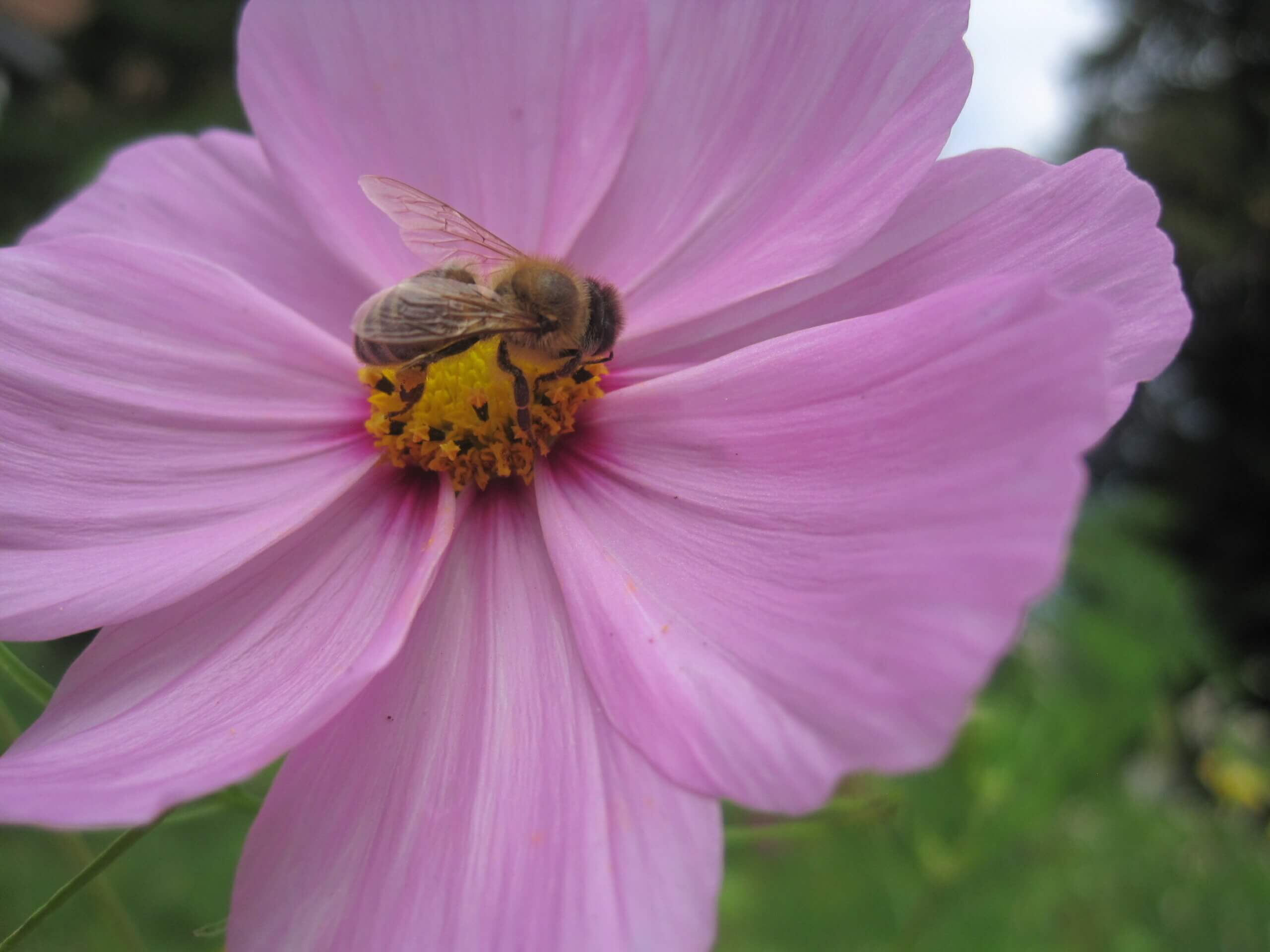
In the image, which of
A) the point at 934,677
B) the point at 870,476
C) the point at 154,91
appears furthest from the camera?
the point at 154,91

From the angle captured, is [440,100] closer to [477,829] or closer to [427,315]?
[427,315]

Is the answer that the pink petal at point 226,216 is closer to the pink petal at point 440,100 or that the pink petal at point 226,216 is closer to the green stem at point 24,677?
the pink petal at point 440,100

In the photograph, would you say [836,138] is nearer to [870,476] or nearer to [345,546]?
[870,476]

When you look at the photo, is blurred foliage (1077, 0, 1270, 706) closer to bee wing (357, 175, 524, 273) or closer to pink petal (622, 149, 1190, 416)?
pink petal (622, 149, 1190, 416)

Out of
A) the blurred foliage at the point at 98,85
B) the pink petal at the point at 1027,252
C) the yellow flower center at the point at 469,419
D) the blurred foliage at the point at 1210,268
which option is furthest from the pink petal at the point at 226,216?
the blurred foliage at the point at 1210,268

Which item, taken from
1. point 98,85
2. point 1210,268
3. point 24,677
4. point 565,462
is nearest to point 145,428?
point 24,677

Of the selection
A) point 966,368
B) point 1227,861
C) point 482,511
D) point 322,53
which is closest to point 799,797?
point 966,368
